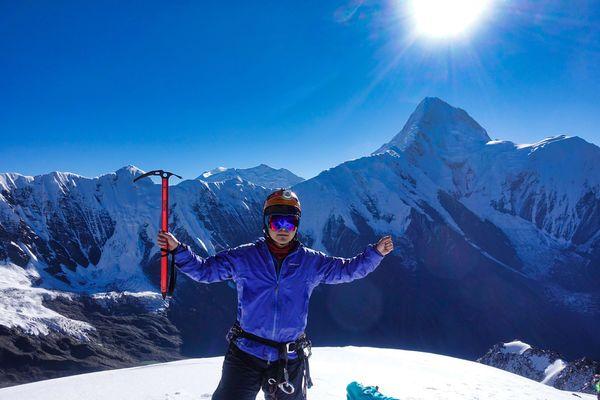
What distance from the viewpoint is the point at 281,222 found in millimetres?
7008

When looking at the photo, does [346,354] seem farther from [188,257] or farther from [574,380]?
[574,380]

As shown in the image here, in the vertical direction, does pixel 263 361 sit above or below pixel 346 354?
above

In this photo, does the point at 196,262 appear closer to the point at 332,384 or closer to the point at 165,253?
the point at 165,253

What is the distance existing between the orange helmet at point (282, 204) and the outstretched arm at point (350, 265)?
940 millimetres

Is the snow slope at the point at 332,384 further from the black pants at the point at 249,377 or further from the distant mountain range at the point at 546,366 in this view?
the distant mountain range at the point at 546,366

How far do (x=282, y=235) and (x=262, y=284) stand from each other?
87 cm

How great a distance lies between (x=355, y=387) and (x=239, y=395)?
4.48 meters

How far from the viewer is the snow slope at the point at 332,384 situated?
42.1 feet

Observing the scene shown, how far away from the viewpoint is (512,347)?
11312cm

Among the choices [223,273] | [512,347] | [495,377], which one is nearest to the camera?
[223,273]

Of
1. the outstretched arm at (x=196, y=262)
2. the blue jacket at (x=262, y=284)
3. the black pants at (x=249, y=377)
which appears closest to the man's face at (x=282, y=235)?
the blue jacket at (x=262, y=284)

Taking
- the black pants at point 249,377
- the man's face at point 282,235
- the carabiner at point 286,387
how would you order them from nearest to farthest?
the black pants at point 249,377 → the carabiner at point 286,387 → the man's face at point 282,235

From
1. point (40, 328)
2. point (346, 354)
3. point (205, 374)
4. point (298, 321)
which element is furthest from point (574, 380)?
point (40, 328)

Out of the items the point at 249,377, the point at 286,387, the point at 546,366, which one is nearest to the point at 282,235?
the point at 249,377
